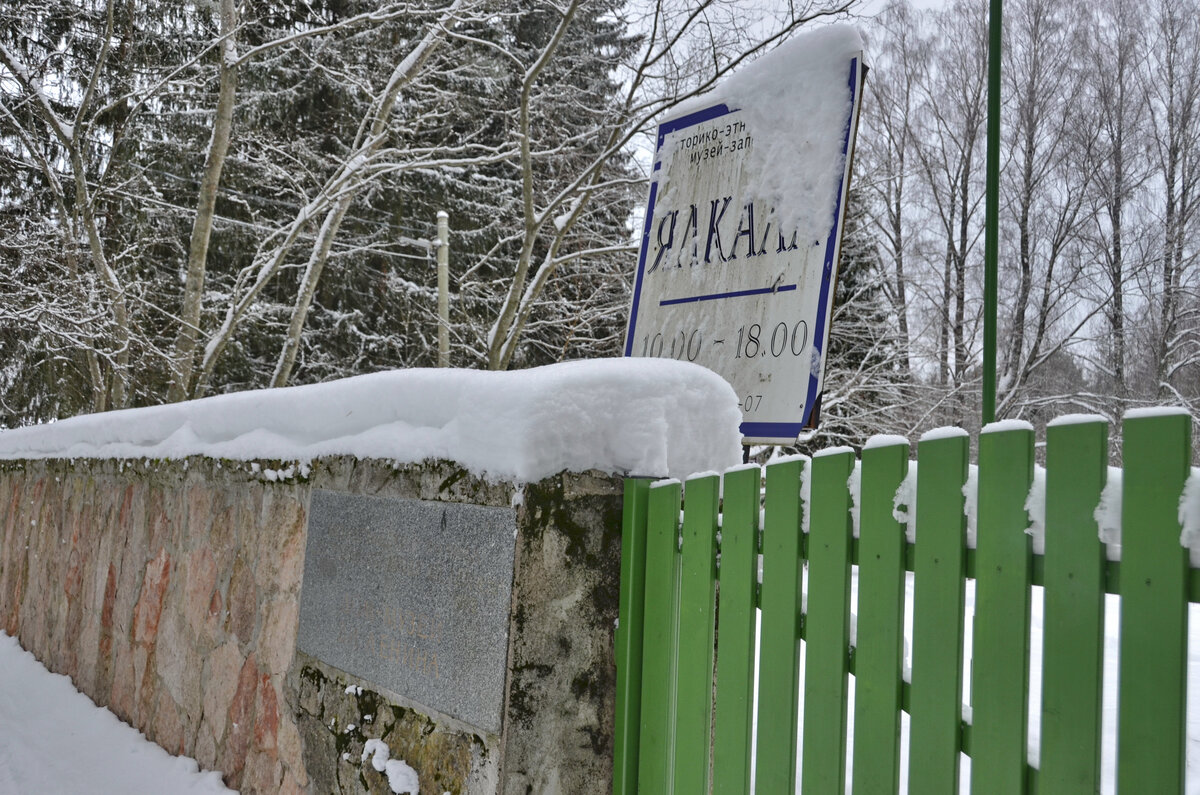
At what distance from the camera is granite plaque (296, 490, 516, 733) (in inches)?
77.5

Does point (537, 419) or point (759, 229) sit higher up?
point (759, 229)

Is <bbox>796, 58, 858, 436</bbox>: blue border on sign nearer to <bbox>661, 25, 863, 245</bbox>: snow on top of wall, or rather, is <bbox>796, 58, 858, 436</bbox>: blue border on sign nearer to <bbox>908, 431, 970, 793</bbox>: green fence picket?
<bbox>661, 25, 863, 245</bbox>: snow on top of wall

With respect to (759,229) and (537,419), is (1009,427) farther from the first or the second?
(759,229)

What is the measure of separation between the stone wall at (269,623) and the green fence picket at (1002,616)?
0.85 m

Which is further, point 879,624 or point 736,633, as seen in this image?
point 736,633

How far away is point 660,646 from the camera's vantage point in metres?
1.95

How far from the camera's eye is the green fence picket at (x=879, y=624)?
59.4 inches

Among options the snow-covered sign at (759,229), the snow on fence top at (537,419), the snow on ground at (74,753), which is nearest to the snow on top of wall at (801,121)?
the snow-covered sign at (759,229)

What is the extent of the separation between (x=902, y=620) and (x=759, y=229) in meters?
1.62

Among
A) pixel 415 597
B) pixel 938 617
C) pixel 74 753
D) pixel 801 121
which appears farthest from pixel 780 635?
pixel 74 753

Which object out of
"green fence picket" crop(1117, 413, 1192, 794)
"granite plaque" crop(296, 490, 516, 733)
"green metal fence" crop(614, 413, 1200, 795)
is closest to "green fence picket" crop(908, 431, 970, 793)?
"green metal fence" crop(614, 413, 1200, 795)

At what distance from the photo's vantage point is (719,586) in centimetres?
190

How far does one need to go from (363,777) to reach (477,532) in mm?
821

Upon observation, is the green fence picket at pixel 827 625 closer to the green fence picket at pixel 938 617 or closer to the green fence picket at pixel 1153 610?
the green fence picket at pixel 938 617
